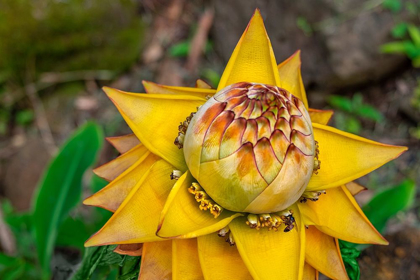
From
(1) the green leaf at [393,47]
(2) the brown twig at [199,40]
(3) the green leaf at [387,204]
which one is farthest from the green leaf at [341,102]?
(3) the green leaf at [387,204]

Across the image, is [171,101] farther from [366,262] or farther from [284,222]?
[366,262]

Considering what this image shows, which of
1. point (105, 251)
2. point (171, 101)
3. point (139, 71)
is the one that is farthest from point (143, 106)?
point (139, 71)

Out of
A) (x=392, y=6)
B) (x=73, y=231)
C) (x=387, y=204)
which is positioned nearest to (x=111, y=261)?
(x=73, y=231)

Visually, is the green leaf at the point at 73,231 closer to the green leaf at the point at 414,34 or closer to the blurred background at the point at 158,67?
the blurred background at the point at 158,67

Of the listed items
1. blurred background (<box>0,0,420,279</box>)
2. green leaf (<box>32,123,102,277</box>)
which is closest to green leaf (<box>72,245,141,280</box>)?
green leaf (<box>32,123,102,277</box>)

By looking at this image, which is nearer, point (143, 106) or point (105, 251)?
point (143, 106)

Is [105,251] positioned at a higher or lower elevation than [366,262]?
higher

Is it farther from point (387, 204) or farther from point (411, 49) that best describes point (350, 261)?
point (411, 49)

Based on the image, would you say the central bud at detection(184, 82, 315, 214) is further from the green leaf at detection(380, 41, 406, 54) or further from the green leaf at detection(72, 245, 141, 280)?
the green leaf at detection(380, 41, 406, 54)
